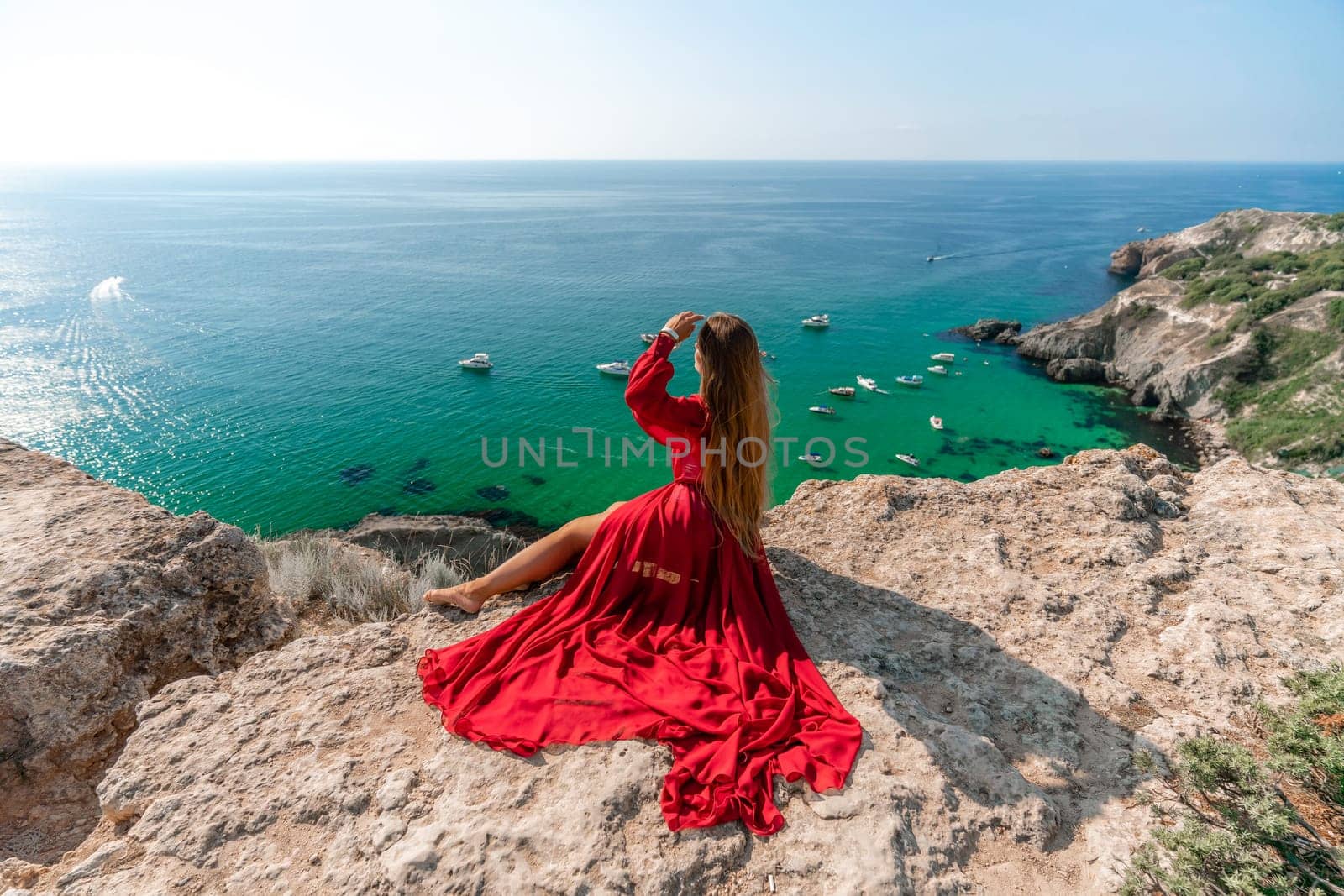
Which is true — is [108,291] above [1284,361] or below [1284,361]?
above

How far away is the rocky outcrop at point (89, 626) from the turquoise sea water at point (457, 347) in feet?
60.7

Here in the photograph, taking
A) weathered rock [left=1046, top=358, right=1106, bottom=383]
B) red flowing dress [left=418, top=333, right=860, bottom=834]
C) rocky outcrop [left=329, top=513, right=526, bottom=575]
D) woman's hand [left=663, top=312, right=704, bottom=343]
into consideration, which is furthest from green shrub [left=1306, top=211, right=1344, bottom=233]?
red flowing dress [left=418, top=333, right=860, bottom=834]

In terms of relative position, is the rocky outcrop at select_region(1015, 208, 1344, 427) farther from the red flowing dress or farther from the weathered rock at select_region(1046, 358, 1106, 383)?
the red flowing dress

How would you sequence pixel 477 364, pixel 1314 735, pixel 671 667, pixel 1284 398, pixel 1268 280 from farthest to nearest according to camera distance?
pixel 477 364, pixel 1268 280, pixel 1284 398, pixel 671 667, pixel 1314 735

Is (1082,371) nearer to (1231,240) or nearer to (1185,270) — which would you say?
(1185,270)

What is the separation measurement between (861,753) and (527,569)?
2804 mm

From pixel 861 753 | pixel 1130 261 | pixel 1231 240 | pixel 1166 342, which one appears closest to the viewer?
pixel 861 753

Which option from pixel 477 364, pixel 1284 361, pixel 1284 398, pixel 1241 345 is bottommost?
pixel 477 364

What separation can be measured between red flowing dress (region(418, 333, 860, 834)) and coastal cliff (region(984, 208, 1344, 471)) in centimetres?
3113

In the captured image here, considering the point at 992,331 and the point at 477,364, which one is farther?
the point at 992,331

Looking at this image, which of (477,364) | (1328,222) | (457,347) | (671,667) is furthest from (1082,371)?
(671,667)

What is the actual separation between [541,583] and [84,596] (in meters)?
3.24

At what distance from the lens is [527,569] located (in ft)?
16.1

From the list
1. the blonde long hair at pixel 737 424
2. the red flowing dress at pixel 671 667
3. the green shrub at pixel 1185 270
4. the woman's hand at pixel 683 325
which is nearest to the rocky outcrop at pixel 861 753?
the red flowing dress at pixel 671 667
